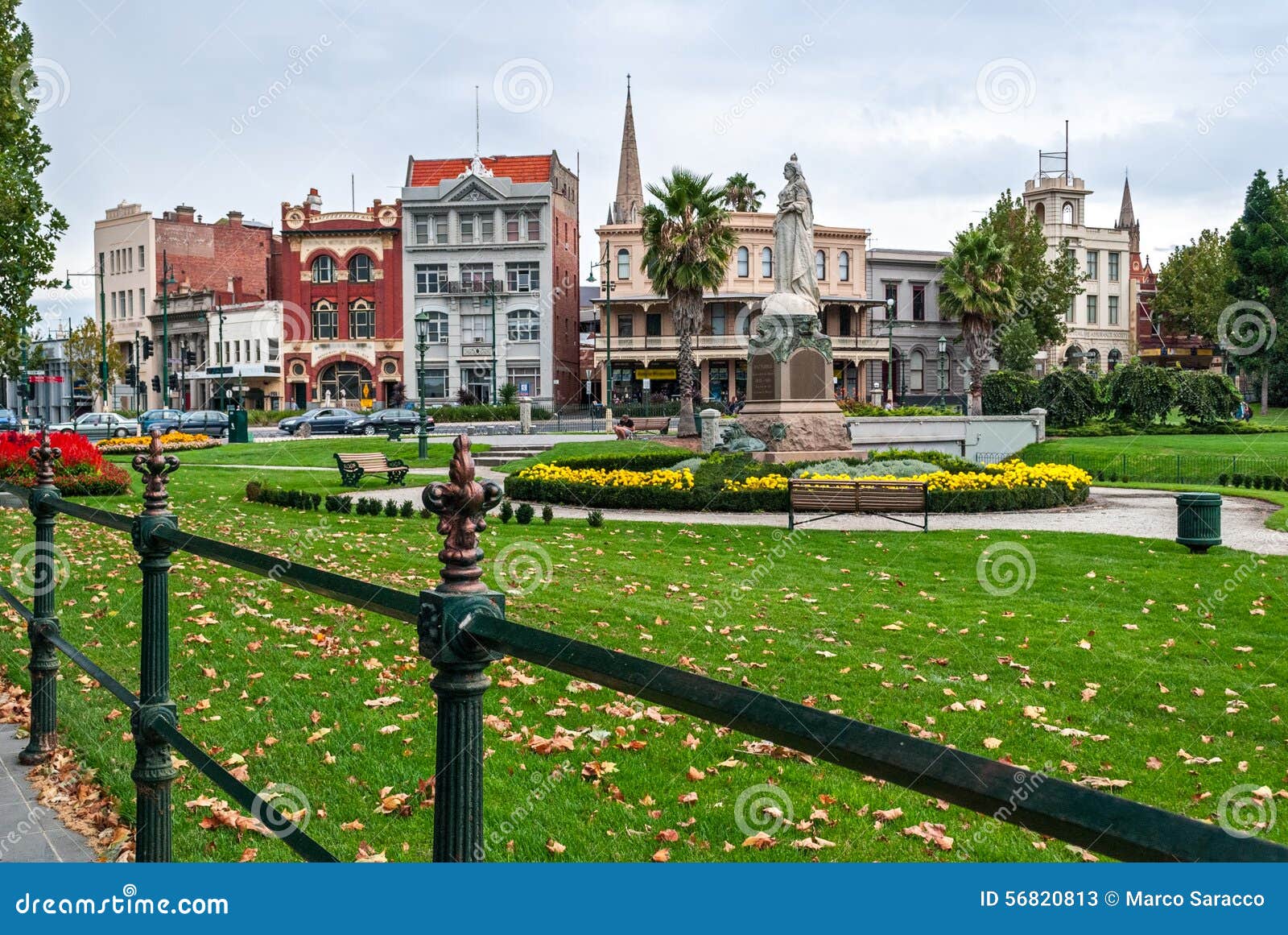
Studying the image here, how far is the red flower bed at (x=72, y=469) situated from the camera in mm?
20469

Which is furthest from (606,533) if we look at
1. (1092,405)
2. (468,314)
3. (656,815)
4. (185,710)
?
(468,314)

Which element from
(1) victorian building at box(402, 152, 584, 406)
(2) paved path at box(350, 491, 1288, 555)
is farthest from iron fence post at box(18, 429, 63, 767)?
(1) victorian building at box(402, 152, 584, 406)

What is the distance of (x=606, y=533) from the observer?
55.5ft

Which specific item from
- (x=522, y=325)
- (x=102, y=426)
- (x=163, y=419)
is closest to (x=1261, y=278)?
(x=522, y=325)

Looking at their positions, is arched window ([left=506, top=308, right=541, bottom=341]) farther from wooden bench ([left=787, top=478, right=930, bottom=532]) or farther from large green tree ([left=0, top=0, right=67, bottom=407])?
wooden bench ([left=787, top=478, right=930, bottom=532])

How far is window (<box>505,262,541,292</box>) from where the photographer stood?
72062 mm

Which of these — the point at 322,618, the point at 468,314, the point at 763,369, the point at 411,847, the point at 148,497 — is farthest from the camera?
the point at 468,314

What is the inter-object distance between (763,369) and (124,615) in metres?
17.0

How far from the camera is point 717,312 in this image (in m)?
69.9

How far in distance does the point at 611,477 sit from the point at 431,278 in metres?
54.1

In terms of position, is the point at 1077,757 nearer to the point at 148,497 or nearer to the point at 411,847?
the point at 411,847

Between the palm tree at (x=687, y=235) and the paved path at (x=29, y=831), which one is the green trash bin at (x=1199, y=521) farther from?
the palm tree at (x=687, y=235)

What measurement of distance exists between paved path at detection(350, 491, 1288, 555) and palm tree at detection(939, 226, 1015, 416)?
1393 inches

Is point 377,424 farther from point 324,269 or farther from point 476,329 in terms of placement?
point 324,269
